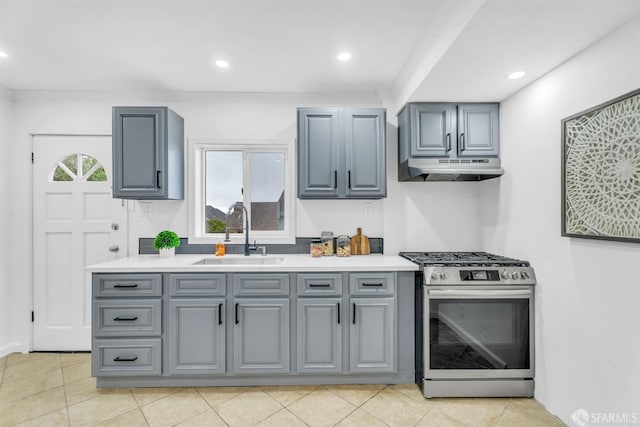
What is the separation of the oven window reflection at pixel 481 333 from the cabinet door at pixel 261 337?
1081 mm

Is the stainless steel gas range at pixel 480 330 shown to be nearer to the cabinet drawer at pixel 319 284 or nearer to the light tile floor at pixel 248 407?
the light tile floor at pixel 248 407

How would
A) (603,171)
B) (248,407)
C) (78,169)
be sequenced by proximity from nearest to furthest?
(603,171), (248,407), (78,169)

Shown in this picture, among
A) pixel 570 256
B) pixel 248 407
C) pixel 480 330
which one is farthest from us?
pixel 480 330

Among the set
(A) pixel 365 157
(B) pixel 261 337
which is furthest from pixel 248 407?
(A) pixel 365 157

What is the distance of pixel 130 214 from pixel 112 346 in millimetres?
1265

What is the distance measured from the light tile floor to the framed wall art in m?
1.30

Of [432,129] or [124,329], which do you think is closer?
[124,329]

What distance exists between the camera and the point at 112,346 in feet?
7.57

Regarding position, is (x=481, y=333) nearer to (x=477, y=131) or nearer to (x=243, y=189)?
(x=477, y=131)

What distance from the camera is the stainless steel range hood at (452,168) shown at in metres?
2.53

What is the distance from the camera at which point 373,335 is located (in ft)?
7.70

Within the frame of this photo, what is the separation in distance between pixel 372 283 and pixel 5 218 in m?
3.46

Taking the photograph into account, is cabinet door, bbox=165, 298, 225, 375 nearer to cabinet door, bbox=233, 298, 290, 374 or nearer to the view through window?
cabinet door, bbox=233, 298, 290, 374

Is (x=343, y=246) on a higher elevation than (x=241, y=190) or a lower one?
lower
